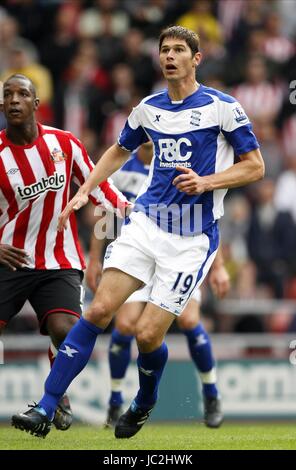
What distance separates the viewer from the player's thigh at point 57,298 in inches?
319

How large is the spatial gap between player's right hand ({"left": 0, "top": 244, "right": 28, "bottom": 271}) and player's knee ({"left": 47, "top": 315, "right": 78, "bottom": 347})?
1.49 feet

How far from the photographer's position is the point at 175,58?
757 cm

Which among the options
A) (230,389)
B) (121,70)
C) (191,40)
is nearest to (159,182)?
(191,40)

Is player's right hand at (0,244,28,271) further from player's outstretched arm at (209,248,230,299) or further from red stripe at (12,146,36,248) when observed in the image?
player's outstretched arm at (209,248,230,299)

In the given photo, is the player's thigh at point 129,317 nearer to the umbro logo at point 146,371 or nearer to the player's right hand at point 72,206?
the umbro logo at point 146,371

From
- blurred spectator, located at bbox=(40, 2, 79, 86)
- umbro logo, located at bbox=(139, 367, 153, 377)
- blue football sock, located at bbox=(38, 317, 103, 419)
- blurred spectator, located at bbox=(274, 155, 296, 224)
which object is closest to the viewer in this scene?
blue football sock, located at bbox=(38, 317, 103, 419)

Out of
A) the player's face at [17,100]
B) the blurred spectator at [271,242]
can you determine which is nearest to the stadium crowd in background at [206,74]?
the blurred spectator at [271,242]

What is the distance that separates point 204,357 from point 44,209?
7.65 feet

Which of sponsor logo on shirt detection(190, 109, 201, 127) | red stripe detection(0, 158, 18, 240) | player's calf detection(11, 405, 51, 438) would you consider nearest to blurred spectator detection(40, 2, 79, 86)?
red stripe detection(0, 158, 18, 240)

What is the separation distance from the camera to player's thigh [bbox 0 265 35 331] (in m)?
8.12

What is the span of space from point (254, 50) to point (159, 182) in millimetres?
9002
